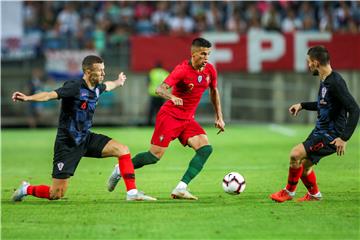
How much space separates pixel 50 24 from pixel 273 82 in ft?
26.1

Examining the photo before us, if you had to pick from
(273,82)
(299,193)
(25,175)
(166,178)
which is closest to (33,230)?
(299,193)

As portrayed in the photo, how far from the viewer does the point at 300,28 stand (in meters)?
27.5

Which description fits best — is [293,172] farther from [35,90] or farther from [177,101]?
[35,90]

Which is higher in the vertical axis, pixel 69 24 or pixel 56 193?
pixel 69 24

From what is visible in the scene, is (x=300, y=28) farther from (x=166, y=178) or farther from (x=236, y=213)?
Result: (x=236, y=213)

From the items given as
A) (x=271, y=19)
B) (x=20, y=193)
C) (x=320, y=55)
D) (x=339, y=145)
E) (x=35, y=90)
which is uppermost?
(x=320, y=55)

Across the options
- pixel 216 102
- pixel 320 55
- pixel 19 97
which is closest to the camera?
pixel 19 97

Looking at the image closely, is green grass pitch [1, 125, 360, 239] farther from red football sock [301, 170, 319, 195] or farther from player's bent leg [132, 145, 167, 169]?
player's bent leg [132, 145, 167, 169]

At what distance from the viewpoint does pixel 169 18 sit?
2809 cm

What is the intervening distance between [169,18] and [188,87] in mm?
17757

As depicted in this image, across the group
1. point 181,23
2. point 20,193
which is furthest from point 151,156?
point 181,23

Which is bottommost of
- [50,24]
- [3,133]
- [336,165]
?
[3,133]

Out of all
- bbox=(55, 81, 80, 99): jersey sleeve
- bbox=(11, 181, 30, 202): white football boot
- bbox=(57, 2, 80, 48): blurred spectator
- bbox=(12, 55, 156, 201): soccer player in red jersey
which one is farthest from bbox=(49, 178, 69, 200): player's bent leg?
bbox=(57, 2, 80, 48): blurred spectator

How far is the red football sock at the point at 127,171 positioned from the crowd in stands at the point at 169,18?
17.2m
